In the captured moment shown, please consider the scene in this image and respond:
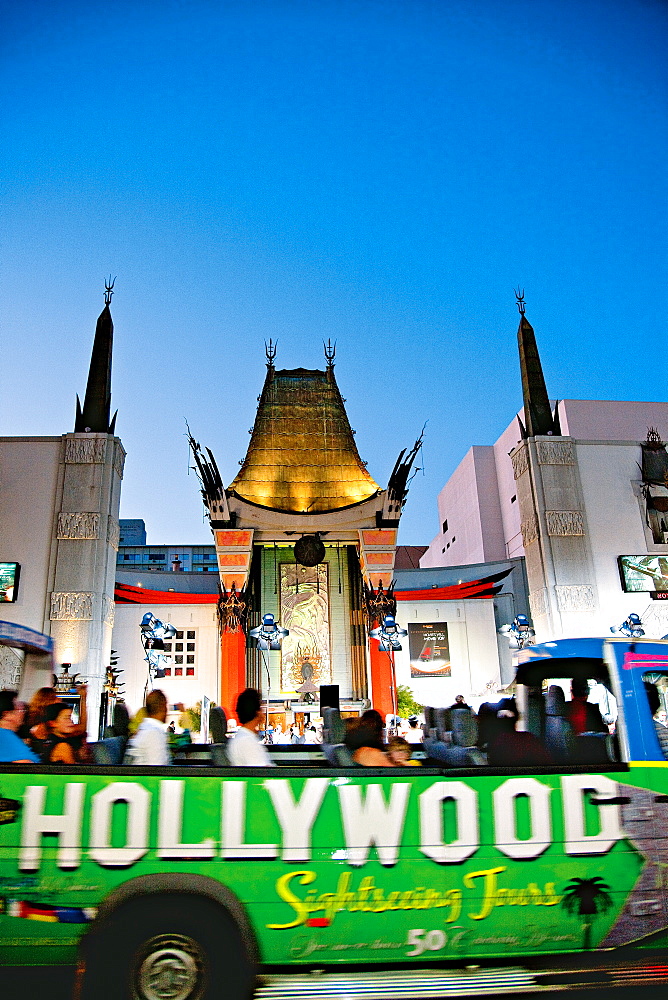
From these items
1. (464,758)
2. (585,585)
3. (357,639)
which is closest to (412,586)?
(357,639)

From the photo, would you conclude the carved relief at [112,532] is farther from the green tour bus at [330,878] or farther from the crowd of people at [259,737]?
the green tour bus at [330,878]

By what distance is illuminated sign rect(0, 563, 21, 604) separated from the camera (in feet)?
67.1

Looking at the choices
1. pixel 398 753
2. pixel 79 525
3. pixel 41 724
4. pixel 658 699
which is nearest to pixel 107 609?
pixel 79 525

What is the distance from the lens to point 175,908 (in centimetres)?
349

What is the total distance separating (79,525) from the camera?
21.3 meters

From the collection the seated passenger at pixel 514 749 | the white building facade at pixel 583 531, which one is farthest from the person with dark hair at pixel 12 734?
the white building facade at pixel 583 531

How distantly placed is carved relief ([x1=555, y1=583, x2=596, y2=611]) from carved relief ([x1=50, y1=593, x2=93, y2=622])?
13939 mm

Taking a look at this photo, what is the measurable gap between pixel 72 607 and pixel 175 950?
60.4 feet

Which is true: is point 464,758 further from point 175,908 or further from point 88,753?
point 88,753

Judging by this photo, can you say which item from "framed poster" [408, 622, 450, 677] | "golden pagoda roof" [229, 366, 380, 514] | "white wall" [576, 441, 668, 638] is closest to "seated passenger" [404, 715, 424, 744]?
"framed poster" [408, 622, 450, 677]

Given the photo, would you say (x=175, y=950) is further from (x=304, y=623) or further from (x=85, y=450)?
(x=304, y=623)

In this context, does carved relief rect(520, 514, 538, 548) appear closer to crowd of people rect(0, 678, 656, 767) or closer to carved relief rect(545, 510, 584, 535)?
carved relief rect(545, 510, 584, 535)

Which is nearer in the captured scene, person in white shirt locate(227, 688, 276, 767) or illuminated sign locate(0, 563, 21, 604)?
person in white shirt locate(227, 688, 276, 767)

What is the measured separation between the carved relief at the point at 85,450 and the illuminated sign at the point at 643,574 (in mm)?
16520
